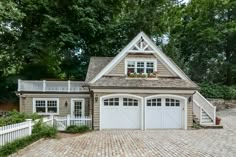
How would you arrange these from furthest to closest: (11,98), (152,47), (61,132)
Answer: (11,98) → (152,47) → (61,132)

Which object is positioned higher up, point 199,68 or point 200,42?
point 200,42

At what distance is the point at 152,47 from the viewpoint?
21375mm

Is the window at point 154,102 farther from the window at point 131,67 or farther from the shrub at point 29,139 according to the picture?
the shrub at point 29,139

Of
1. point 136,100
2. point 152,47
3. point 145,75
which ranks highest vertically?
point 152,47

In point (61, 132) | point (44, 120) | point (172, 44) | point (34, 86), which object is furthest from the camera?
point (172, 44)

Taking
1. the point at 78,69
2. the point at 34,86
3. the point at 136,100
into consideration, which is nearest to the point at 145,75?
the point at 136,100

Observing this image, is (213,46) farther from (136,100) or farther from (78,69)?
(136,100)

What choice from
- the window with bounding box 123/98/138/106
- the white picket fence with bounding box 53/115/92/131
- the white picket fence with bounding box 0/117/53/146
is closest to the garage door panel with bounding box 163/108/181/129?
the window with bounding box 123/98/138/106

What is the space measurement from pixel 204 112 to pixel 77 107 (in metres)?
8.93

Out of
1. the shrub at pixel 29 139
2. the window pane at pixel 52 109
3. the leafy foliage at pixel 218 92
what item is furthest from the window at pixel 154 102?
the leafy foliage at pixel 218 92

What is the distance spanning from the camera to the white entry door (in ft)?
78.4

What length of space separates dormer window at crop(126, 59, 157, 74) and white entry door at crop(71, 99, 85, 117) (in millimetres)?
4866

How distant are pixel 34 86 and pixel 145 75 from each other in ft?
26.8

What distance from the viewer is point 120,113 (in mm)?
20109
